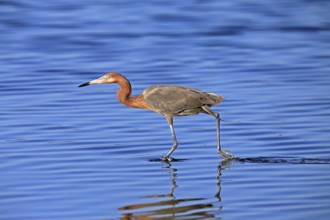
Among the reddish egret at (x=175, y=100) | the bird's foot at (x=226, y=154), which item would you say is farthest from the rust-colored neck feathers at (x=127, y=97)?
the bird's foot at (x=226, y=154)

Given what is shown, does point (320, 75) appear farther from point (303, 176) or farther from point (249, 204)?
point (249, 204)

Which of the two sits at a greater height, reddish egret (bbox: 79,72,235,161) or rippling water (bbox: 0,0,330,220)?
reddish egret (bbox: 79,72,235,161)

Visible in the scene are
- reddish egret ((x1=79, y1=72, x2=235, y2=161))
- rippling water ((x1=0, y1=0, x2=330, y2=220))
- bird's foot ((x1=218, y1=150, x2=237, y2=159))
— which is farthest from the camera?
reddish egret ((x1=79, y1=72, x2=235, y2=161))

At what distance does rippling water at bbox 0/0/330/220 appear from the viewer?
9117 millimetres

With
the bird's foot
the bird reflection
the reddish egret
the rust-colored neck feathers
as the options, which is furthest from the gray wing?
the bird reflection

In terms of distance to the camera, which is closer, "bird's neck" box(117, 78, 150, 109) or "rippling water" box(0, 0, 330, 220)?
"rippling water" box(0, 0, 330, 220)

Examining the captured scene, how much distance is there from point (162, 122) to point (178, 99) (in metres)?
1.63

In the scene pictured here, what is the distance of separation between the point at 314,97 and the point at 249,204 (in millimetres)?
6194

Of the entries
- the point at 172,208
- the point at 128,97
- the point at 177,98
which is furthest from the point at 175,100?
the point at 172,208

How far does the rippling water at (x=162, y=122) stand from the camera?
9.12 m

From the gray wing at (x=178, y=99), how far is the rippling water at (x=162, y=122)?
46cm

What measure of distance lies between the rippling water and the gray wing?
1.51ft

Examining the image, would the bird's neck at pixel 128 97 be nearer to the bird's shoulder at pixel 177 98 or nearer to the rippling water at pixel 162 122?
the bird's shoulder at pixel 177 98

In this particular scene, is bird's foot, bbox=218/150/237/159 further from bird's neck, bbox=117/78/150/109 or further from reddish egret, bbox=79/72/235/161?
bird's neck, bbox=117/78/150/109
